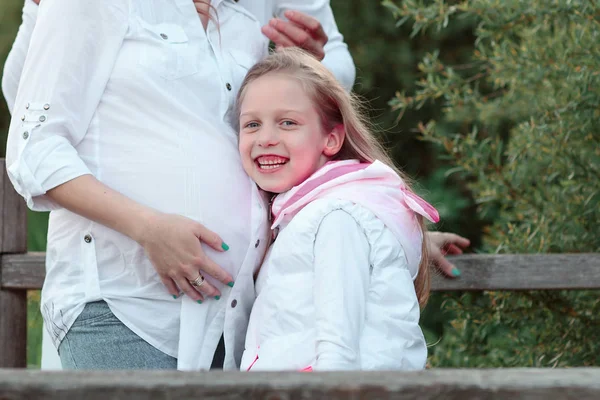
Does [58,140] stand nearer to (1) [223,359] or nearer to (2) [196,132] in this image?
(2) [196,132]

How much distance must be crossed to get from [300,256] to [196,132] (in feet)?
1.22

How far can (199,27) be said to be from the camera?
2.07 meters

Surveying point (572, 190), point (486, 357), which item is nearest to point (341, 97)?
point (572, 190)

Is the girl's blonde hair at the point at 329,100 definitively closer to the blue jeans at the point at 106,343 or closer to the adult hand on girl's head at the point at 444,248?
the adult hand on girl's head at the point at 444,248

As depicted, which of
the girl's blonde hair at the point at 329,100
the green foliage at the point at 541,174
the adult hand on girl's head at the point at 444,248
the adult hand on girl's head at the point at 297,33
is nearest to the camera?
the girl's blonde hair at the point at 329,100

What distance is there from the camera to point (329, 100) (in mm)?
2105

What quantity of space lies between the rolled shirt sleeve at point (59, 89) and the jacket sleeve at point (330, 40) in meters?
0.70

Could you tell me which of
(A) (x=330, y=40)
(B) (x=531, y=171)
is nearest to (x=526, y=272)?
(B) (x=531, y=171)

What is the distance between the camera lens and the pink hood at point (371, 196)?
1.92 metres

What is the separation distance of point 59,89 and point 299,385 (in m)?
1.19

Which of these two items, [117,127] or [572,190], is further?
[572,190]

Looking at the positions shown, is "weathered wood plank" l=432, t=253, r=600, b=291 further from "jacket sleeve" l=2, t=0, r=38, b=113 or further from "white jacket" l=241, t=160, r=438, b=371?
"jacket sleeve" l=2, t=0, r=38, b=113

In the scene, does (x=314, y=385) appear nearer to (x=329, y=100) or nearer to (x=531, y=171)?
(x=329, y=100)

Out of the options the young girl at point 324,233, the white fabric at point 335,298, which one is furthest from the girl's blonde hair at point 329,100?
the white fabric at point 335,298
